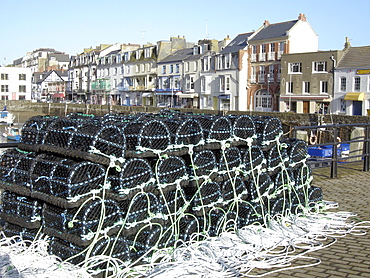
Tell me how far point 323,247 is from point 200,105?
60145 mm

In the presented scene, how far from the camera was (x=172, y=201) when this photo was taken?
567 centimetres

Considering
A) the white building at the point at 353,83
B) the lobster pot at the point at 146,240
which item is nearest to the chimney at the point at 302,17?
the white building at the point at 353,83

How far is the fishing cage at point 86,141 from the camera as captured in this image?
4.97 meters

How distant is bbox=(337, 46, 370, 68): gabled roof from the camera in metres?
45.2

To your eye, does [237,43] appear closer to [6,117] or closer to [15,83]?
[6,117]

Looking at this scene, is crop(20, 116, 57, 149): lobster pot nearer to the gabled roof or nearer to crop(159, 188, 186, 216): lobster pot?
crop(159, 188, 186, 216): lobster pot

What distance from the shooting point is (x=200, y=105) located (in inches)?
2589

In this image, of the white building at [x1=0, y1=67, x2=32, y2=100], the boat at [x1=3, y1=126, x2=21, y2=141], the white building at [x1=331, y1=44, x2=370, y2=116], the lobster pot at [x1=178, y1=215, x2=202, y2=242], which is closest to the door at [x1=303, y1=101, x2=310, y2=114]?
the white building at [x1=331, y1=44, x2=370, y2=116]

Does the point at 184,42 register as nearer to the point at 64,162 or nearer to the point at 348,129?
the point at 348,129

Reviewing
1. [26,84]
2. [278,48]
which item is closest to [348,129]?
[278,48]

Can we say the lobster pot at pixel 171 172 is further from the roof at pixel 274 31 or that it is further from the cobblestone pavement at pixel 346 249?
the roof at pixel 274 31

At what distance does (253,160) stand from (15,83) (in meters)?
98.9

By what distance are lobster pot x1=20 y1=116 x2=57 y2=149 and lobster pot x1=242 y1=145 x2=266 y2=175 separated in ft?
9.59

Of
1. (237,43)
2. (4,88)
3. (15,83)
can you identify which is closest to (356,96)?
(237,43)
